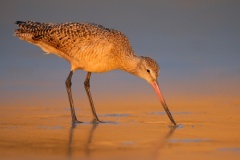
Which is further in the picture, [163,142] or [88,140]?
[88,140]

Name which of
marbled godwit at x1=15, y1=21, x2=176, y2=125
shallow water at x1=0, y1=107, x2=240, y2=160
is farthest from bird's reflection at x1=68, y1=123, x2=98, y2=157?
marbled godwit at x1=15, y1=21, x2=176, y2=125

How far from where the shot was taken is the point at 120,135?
9641 millimetres

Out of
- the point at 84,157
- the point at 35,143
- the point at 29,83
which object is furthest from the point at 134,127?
the point at 29,83

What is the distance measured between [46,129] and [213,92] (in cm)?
549

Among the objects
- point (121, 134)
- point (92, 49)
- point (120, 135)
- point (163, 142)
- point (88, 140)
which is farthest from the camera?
point (92, 49)

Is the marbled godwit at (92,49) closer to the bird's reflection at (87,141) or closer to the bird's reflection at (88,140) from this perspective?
the bird's reflection at (88,140)

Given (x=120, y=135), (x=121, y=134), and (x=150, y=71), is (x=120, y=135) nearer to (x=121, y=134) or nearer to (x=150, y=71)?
(x=121, y=134)

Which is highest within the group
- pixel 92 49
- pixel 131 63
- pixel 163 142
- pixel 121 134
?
pixel 92 49

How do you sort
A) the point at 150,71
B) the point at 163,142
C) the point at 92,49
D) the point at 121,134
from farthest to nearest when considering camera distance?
the point at 92,49
the point at 150,71
the point at 121,134
the point at 163,142

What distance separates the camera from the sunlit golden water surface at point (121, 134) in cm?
809

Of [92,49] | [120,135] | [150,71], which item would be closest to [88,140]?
[120,135]

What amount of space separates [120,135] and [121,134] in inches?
4.0

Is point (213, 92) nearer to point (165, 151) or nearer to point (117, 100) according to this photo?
point (117, 100)

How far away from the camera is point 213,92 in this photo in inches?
582
